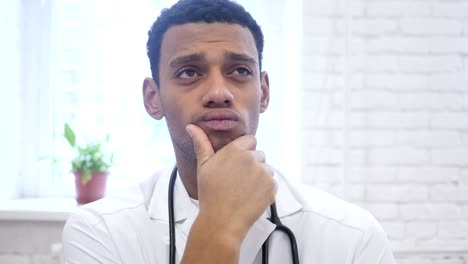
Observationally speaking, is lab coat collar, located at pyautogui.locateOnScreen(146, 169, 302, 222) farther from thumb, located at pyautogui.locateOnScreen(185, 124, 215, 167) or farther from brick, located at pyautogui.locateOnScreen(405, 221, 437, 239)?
brick, located at pyautogui.locateOnScreen(405, 221, 437, 239)

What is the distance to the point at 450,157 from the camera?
1.76 m

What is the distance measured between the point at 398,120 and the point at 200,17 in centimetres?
104

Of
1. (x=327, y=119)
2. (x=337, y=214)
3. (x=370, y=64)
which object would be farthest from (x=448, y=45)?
(x=337, y=214)

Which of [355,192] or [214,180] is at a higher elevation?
[214,180]

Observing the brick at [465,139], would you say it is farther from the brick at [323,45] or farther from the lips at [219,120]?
the lips at [219,120]

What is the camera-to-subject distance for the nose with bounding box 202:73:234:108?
97cm

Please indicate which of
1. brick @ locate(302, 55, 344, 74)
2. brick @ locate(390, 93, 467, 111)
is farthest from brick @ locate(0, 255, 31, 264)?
brick @ locate(390, 93, 467, 111)

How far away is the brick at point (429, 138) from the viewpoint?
68.4 inches

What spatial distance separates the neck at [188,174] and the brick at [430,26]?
112 centimetres

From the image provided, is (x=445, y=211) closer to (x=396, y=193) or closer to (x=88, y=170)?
(x=396, y=193)

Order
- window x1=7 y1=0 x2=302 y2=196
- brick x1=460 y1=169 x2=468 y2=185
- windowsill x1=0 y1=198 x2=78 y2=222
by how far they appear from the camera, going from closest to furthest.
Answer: windowsill x1=0 y1=198 x2=78 y2=222 → brick x1=460 y1=169 x2=468 y2=185 → window x1=7 y1=0 x2=302 y2=196

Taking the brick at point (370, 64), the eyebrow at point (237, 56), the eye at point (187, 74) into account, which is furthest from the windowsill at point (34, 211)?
the brick at point (370, 64)

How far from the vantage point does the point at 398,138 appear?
5.69 ft

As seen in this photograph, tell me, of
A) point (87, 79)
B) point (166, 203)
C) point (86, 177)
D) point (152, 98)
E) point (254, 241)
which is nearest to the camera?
point (254, 241)
